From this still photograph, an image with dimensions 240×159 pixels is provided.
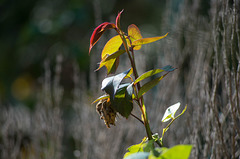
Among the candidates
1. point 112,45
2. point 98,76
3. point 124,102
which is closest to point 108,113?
point 124,102

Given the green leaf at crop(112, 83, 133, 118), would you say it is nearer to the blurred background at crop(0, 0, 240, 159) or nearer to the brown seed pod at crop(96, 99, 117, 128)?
the brown seed pod at crop(96, 99, 117, 128)

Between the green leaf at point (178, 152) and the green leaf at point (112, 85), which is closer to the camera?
the green leaf at point (178, 152)

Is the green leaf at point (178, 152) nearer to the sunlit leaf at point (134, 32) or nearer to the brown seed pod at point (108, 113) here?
the brown seed pod at point (108, 113)

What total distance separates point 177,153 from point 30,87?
5.47 metres

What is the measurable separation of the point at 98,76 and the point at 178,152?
186cm

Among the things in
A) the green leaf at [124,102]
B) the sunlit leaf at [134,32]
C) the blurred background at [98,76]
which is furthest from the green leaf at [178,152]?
the blurred background at [98,76]

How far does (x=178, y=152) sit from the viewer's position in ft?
1.48

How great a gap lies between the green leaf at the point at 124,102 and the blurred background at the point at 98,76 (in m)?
0.34

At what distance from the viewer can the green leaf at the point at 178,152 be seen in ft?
1.46

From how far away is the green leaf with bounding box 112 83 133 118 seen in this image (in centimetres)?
59

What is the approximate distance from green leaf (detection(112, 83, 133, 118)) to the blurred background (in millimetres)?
343

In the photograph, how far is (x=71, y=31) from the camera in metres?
5.78

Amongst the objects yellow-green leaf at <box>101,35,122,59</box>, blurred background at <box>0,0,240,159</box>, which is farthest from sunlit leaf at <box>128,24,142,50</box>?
blurred background at <box>0,0,240,159</box>

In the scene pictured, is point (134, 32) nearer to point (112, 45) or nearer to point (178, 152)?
point (112, 45)
